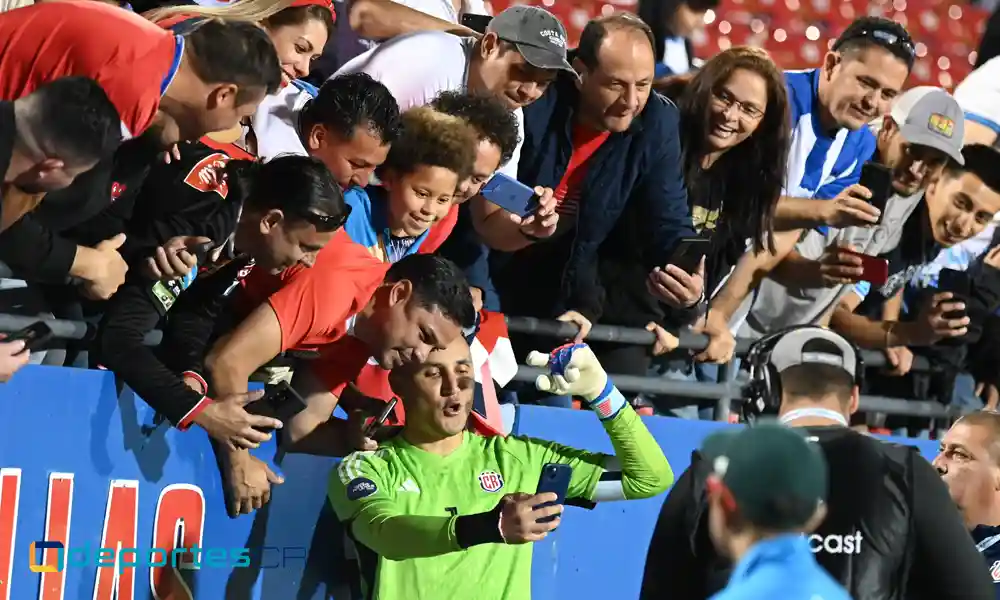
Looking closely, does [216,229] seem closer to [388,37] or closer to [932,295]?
[388,37]

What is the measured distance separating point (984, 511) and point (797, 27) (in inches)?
273

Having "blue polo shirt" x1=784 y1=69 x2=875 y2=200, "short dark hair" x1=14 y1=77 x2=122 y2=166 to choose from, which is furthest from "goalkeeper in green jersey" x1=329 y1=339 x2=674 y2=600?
"blue polo shirt" x1=784 y1=69 x2=875 y2=200

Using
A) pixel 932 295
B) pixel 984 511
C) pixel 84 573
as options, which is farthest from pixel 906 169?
pixel 84 573

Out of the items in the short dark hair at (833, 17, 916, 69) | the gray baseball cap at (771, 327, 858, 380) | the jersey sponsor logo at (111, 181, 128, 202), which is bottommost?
the jersey sponsor logo at (111, 181, 128, 202)

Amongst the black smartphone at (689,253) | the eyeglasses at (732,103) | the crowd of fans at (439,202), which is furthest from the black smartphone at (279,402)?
the eyeglasses at (732,103)

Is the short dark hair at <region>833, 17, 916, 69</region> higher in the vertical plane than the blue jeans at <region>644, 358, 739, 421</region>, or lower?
higher

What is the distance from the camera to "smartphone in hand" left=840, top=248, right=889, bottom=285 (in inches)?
261

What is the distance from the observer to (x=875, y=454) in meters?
3.89

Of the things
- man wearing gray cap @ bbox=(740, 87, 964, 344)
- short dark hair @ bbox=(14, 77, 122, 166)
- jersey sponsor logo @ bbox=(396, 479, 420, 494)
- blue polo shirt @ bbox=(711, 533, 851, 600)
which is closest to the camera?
blue polo shirt @ bbox=(711, 533, 851, 600)

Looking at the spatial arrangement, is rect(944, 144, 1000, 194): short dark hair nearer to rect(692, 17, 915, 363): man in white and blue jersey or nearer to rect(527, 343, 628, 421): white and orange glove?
rect(692, 17, 915, 363): man in white and blue jersey

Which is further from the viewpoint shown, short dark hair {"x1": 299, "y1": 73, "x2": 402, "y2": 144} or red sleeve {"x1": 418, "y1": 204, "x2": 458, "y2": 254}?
red sleeve {"x1": 418, "y1": 204, "x2": 458, "y2": 254}

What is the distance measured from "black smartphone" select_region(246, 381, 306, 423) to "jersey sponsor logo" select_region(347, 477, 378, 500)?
28 cm

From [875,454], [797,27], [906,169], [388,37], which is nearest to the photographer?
[875,454]

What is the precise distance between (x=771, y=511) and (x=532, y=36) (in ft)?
9.27
